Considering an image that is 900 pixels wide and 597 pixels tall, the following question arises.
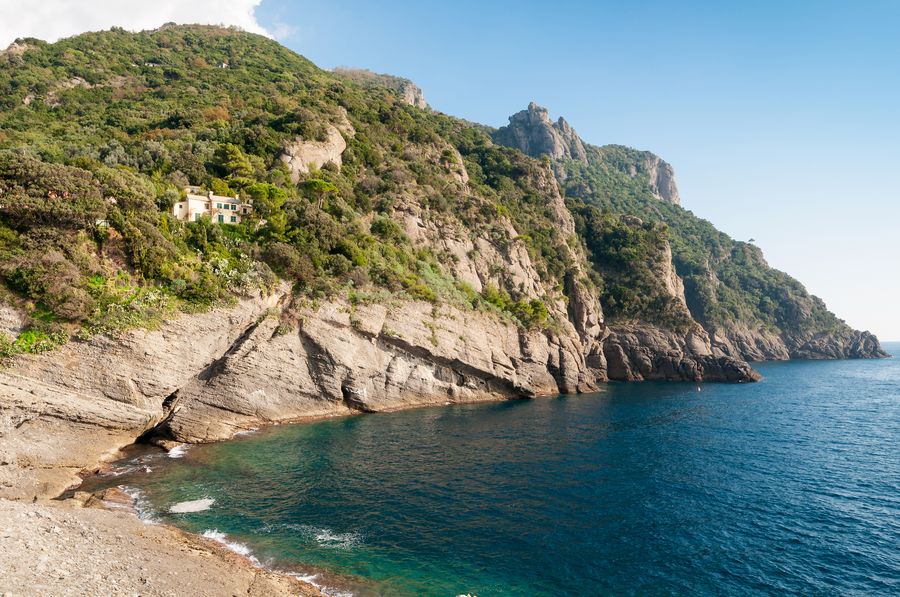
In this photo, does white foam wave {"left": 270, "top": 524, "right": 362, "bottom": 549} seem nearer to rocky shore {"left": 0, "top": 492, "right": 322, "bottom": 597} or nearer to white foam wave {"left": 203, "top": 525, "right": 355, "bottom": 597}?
white foam wave {"left": 203, "top": 525, "right": 355, "bottom": 597}

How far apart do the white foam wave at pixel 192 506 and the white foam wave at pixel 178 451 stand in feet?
31.4

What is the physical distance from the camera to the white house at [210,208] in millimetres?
46188

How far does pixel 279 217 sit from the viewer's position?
49.1 metres

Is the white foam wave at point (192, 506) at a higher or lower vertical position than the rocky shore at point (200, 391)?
lower

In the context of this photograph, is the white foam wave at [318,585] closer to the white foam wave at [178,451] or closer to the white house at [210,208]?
the white foam wave at [178,451]

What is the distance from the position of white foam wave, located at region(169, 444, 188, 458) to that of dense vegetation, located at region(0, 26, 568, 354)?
33.7ft

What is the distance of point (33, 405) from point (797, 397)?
86.9 m

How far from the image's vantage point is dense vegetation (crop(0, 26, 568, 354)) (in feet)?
106

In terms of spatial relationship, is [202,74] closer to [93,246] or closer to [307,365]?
[93,246]

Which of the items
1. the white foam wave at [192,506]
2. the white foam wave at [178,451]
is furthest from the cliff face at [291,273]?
the white foam wave at [192,506]

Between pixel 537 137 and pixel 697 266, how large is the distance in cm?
8730

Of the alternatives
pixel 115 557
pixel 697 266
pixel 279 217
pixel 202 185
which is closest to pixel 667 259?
pixel 697 266

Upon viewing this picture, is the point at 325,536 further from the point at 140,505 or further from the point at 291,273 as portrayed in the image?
the point at 291,273

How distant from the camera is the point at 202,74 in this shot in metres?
90.4
